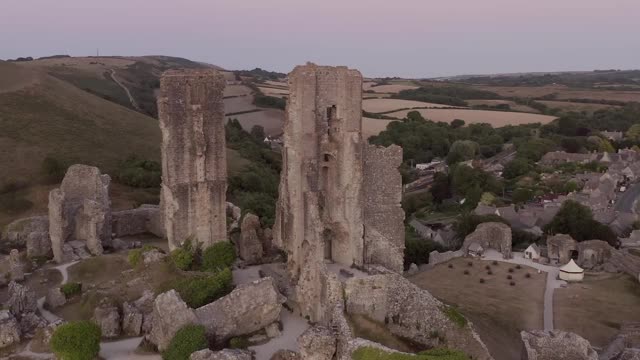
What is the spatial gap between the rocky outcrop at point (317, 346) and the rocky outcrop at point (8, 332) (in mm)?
11593

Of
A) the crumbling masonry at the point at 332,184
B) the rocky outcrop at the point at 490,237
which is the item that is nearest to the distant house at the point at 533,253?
the rocky outcrop at the point at 490,237

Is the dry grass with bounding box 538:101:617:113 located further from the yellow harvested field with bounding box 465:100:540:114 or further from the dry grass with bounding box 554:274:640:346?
the dry grass with bounding box 554:274:640:346

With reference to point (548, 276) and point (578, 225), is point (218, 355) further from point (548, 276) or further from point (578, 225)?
point (578, 225)

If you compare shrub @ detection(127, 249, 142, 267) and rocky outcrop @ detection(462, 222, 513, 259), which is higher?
shrub @ detection(127, 249, 142, 267)

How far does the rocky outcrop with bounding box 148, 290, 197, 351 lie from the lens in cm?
2359

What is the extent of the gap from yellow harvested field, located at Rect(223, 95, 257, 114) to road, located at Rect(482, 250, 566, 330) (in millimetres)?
66555

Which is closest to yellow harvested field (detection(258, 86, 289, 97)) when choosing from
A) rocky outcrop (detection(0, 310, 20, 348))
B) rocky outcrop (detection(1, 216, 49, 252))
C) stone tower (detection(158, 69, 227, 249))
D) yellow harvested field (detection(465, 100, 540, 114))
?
yellow harvested field (detection(465, 100, 540, 114))

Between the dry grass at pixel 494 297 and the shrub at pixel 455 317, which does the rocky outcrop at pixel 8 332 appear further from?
the dry grass at pixel 494 297

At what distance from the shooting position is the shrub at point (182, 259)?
29.0 m

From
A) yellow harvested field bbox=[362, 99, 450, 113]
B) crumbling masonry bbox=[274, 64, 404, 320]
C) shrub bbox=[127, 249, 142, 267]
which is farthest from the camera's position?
yellow harvested field bbox=[362, 99, 450, 113]

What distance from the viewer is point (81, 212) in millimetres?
36312

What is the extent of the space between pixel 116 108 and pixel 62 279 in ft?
175

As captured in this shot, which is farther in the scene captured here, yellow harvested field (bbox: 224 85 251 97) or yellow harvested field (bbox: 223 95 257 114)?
yellow harvested field (bbox: 224 85 251 97)

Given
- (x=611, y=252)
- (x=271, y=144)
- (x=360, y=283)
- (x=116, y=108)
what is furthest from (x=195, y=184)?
(x=271, y=144)
